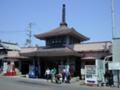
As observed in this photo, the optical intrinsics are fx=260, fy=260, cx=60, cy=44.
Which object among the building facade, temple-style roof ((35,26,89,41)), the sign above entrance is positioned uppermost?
temple-style roof ((35,26,89,41))

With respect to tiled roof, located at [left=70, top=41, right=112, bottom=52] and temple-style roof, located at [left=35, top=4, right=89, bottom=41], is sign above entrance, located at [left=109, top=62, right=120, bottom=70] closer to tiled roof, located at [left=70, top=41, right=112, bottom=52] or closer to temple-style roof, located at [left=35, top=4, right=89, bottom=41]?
tiled roof, located at [left=70, top=41, right=112, bottom=52]

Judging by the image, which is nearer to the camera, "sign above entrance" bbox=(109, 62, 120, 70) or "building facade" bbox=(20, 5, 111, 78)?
"sign above entrance" bbox=(109, 62, 120, 70)

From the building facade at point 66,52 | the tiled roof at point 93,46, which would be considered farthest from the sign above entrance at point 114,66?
the tiled roof at point 93,46

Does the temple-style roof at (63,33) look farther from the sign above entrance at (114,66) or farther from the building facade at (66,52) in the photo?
the sign above entrance at (114,66)

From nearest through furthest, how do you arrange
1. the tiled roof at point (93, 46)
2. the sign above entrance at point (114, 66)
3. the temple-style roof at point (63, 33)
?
the sign above entrance at point (114, 66), the tiled roof at point (93, 46), the temple-style roof at point (63, 33)

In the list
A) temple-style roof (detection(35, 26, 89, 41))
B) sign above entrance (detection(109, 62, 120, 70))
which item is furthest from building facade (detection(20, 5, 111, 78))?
sign above entrance (detection(109, 62, 120, 70))

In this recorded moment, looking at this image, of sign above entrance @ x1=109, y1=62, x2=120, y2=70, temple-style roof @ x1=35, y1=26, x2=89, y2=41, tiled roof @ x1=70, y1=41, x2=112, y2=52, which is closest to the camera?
sign above entrance @ x1=109, y1=62, x2=120, y2=70

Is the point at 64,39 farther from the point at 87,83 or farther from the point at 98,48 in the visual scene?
the point at 87,83

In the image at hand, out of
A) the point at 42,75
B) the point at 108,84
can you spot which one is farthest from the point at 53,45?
the point at 108,84

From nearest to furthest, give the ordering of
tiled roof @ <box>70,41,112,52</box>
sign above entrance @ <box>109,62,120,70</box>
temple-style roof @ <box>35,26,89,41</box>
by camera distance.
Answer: sign above entrance @ <box>109,62,120,70</box> → tiled roof @ <box>70,41,112,52</box> → temple-style roof @ <box>35,26,89,41</box>

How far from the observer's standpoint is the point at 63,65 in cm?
3606

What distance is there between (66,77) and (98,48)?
25.1 feet

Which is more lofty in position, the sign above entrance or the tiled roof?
the tiled roof

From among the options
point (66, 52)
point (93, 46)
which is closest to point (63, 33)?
point (93, 46)
